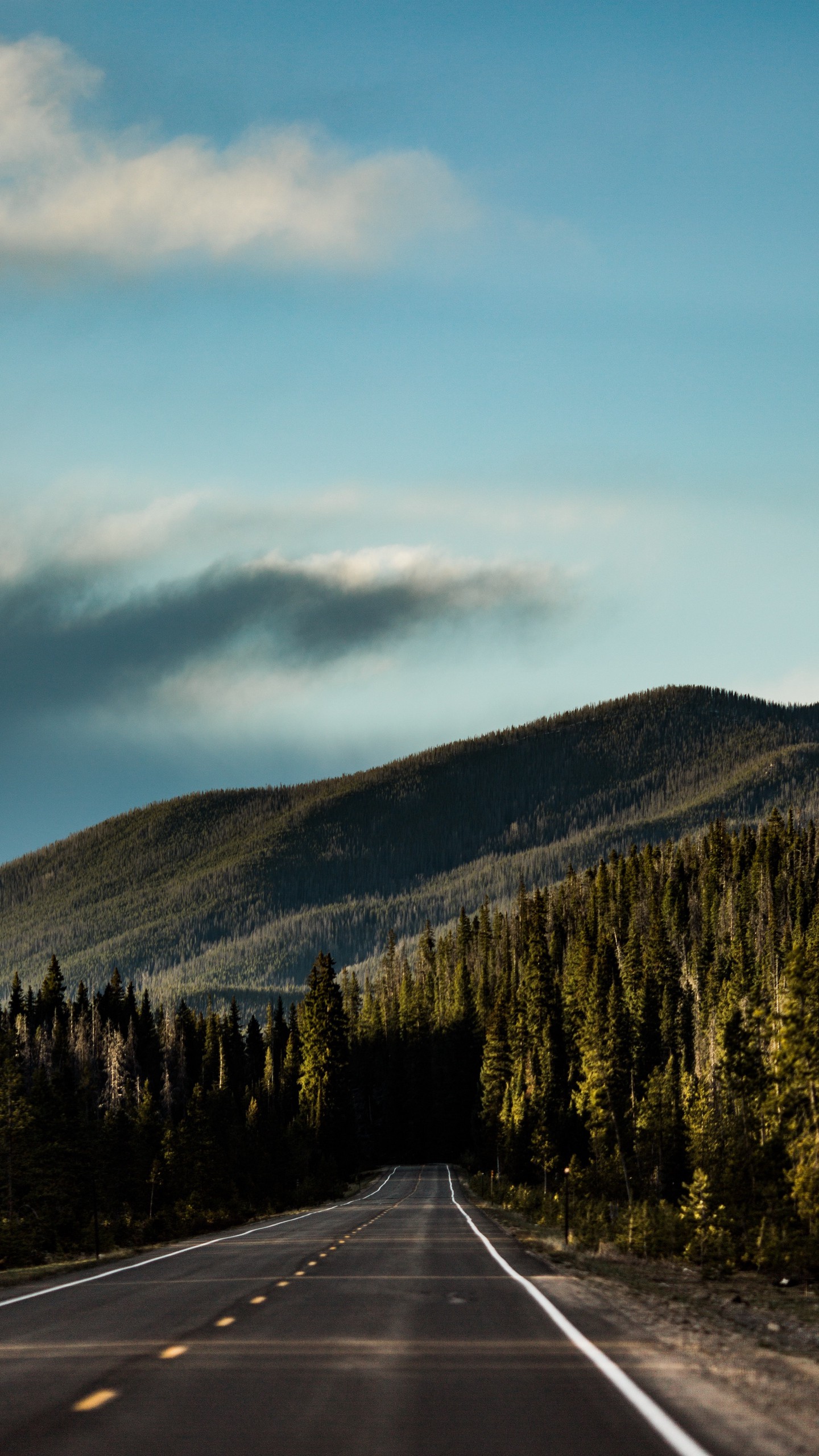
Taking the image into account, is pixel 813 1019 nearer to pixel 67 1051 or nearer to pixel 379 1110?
pixel 67 1051

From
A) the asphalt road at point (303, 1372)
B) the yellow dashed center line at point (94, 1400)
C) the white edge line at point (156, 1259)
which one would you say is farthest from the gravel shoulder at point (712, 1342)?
the white edge line at point (156, 1259)

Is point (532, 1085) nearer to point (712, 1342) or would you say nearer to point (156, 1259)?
point (156, 1259)

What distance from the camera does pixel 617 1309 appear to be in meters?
20.7

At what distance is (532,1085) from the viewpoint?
11012cm

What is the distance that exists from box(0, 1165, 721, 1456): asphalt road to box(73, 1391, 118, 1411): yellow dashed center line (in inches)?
1.0

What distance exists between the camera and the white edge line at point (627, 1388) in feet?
31.5

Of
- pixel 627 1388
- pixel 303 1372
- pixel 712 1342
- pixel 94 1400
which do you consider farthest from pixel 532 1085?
pixel 94 1400

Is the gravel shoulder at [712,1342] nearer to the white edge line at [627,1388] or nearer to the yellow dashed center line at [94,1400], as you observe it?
the white edge line at [627,1388]

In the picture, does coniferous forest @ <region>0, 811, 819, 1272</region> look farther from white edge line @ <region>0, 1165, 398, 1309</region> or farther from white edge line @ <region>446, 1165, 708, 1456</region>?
white edge line @ <region>446, 1165, 708, 1456</region>

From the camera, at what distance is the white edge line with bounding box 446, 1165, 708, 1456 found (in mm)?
9594

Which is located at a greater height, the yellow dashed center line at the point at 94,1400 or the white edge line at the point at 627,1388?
the yellow dashed center line at the point at 94,1400

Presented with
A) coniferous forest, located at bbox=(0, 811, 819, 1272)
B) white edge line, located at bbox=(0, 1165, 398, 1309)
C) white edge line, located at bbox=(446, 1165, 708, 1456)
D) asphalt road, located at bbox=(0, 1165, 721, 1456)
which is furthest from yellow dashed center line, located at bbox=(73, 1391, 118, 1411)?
coniferous forest, located at bbox=(0, 811, 819, 1272)

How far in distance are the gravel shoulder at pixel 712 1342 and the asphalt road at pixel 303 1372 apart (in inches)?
19.3

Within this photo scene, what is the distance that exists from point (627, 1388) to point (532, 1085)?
330ft
